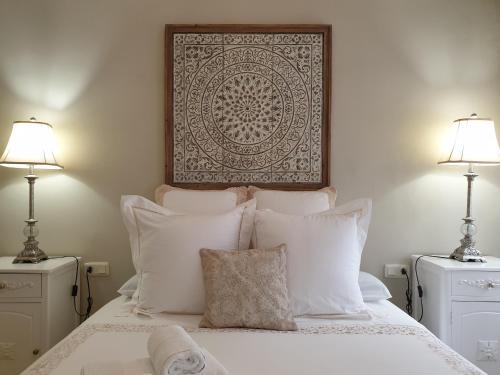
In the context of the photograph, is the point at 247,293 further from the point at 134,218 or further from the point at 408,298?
the point at 408,298

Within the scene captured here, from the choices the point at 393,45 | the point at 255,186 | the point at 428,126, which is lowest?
the point at 255,186

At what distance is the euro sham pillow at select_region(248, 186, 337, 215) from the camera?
214 cm

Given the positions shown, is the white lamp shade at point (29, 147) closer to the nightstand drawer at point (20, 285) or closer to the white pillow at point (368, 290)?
the nightstand drawer at point (20, 285)

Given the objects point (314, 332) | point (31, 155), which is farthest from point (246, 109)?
point (314, 332)

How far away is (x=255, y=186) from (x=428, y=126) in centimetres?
107

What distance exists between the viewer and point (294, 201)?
85.6 inches

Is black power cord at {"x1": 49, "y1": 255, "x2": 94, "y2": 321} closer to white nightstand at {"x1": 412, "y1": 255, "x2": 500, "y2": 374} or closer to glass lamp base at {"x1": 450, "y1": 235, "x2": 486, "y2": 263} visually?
white nightstand at {"x1": 412, "y1": 255, "x2": 500, "y2": 374}

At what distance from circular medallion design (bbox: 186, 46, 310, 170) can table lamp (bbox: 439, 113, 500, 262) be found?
83 cm

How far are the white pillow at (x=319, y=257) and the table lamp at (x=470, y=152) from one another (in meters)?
0.77

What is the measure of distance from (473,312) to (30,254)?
2307 mm

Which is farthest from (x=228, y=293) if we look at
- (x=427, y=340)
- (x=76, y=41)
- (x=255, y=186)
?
(x=76, y=41)

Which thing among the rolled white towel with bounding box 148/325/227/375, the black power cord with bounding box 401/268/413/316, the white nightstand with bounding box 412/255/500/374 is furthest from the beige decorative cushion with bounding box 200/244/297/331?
the black power cord with bounding box 401/268/413/316

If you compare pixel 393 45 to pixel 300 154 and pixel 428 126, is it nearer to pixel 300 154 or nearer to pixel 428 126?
pixel 428 126

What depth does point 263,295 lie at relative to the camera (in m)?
1.56
